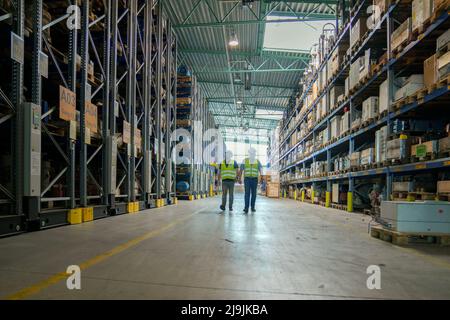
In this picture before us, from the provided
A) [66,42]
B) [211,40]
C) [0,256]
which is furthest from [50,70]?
[211,40]

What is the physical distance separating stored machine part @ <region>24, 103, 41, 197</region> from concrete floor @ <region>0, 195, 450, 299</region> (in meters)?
0.60

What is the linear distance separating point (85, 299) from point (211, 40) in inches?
568

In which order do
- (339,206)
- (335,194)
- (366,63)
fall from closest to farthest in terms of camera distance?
(366,63) → (339,206) → (335,194)

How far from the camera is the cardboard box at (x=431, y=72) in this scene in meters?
5.30

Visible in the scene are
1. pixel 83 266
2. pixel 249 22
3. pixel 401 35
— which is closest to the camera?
pixel 83 266

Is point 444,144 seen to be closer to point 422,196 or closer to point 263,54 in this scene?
point 422,196

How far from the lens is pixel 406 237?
3.88m

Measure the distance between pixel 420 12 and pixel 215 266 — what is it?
5599 mm

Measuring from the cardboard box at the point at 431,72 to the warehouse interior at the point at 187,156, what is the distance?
0.03 meters

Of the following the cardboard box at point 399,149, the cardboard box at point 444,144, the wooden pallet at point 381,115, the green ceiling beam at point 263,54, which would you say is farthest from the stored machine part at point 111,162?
the green ceiling beam at point 263,54

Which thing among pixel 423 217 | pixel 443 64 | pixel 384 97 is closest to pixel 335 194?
pixel 384 97

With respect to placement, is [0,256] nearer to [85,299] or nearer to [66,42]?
[85,299]

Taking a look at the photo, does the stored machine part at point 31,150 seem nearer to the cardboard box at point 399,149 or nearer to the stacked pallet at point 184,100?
the cardboard box at point 399,149

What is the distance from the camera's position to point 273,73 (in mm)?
18906
